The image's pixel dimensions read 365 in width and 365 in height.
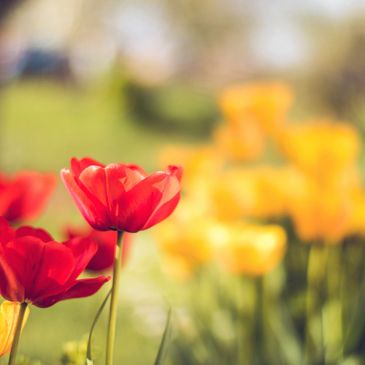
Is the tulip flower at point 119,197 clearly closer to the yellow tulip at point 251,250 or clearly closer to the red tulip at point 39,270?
the red tulip at point 39,270

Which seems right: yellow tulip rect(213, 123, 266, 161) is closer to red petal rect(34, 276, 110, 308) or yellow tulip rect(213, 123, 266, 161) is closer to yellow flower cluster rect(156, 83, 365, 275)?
yellow flower cluster rect(156, 83, 365, 275)

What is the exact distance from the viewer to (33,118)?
487 inches

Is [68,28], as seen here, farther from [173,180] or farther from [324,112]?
[173,180]

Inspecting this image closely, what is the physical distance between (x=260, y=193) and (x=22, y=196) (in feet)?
3.24

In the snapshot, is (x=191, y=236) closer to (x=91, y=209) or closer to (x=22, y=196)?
(x=22, y=196)

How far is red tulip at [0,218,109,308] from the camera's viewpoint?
76 centimetres

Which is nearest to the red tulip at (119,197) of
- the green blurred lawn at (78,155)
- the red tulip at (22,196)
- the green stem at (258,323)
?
the green blurred lawn at (78,155)

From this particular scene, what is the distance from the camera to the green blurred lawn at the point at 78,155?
332cm

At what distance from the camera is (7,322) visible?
0.78 m

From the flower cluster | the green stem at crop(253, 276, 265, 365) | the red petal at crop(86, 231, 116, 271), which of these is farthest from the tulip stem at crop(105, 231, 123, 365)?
the green stem at crop(253, 276, 265, 365)

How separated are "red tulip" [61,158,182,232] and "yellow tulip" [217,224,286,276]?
98cm

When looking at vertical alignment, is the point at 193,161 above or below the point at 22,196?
below

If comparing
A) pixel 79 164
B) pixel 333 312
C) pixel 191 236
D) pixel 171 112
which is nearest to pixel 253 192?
pixel 191 236

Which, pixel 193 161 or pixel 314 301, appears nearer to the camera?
pixel 314 301
